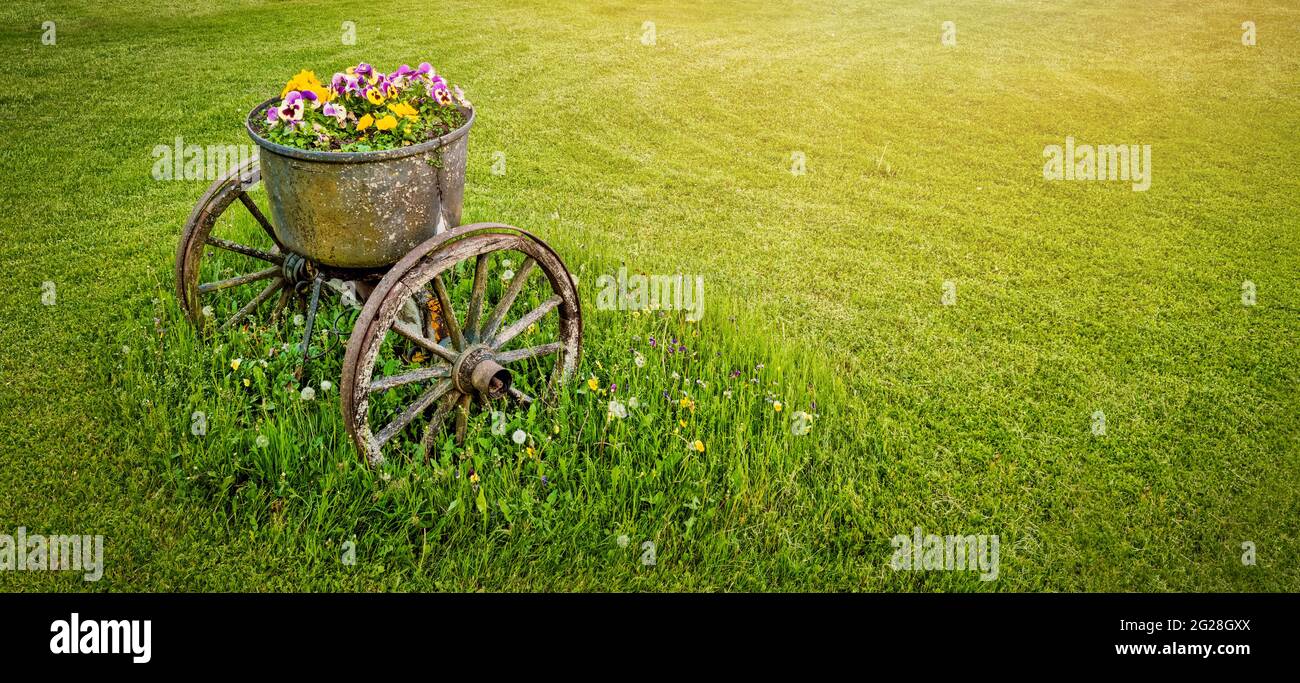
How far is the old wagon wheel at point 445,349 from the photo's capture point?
321 cm

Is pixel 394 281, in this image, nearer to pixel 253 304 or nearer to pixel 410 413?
pixel 410 413

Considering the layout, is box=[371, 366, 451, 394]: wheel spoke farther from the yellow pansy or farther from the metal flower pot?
the yellow pansy

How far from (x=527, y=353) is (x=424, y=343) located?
1.60ft

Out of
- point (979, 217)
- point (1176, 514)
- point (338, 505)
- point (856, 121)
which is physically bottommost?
point (1176, 514)

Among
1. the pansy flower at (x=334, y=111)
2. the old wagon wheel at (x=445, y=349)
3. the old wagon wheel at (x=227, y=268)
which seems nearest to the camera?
the old wagon wheel at (x=445, y=349)

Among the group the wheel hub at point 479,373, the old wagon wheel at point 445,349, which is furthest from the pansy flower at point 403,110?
the wheel hub at point 479,373

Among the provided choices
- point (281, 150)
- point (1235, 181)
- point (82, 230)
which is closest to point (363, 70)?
point (281, 150)

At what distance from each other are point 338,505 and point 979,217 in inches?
201

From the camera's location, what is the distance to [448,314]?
11.5 feet

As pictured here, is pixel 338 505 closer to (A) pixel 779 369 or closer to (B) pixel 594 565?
(B) pixel 594 565

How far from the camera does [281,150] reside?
3279mm

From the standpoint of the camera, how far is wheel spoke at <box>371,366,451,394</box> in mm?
3340

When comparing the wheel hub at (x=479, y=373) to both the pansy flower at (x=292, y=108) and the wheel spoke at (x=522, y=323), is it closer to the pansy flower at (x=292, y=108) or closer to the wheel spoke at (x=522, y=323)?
the wheel spoke at (x=522, y=323)

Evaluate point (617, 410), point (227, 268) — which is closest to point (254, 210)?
point (227, 268)
